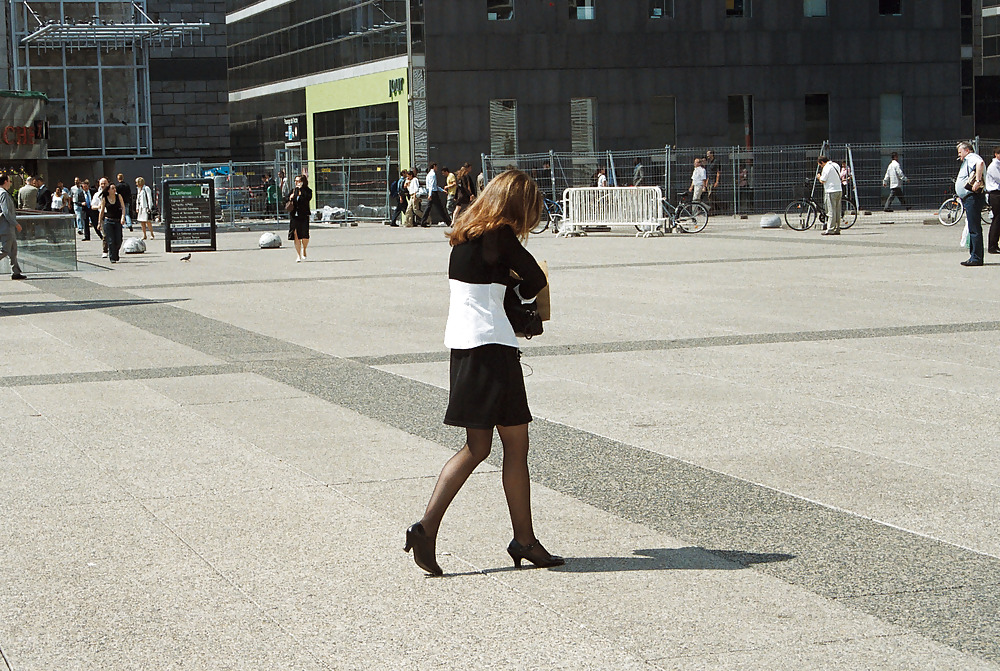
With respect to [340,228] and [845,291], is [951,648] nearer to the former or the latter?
[845,291]

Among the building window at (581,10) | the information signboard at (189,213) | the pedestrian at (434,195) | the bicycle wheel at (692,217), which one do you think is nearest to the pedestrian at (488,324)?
the information signboard at (189,213)

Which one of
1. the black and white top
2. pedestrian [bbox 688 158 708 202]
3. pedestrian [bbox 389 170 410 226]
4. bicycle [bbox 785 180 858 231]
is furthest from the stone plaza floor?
pedestrian [bbox 389 170 410 226]

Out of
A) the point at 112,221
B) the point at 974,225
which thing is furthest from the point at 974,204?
the point at 112,221

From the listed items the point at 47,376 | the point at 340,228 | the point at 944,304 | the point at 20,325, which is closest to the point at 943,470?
the point at 47,376

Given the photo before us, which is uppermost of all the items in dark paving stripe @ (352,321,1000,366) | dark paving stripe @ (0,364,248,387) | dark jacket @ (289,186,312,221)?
dark jacket @ (289,186,312,221)

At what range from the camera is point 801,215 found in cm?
3191

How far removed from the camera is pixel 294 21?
54500 millimetres

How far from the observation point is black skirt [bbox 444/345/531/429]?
17.9 feet

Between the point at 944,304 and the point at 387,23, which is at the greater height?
the point at 387,23

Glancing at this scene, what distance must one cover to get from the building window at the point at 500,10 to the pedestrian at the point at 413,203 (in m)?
7.31

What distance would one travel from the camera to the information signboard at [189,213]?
31.0 meters

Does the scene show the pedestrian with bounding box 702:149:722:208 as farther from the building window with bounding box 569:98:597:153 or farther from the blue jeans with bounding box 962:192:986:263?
the blue jeans with bounding box 962:192:986:263

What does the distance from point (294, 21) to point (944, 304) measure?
42.8 meters

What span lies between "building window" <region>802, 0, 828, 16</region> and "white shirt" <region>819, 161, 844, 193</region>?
781 inches
